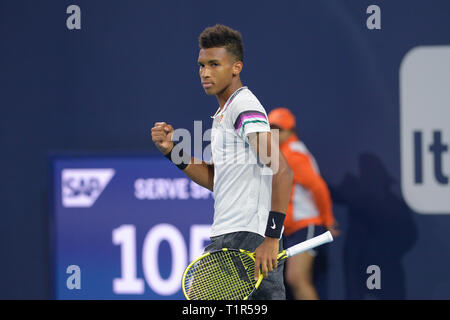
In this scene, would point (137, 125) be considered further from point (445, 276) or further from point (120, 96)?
point (445, 276)

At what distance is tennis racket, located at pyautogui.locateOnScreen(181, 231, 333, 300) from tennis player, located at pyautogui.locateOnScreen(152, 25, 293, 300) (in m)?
0.05

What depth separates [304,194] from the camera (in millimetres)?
5160

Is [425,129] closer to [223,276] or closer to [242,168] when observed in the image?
[242,168]

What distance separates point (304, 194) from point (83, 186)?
5.05 feet

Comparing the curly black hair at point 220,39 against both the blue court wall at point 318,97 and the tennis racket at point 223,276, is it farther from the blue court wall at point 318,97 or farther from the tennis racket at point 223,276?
the blue court wall at point 318,97

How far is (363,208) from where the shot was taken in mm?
5262

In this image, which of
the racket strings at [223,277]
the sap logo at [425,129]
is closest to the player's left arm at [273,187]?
the racket strings at [223,277]

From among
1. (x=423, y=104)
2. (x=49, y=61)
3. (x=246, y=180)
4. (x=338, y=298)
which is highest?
(x=49, y=61)

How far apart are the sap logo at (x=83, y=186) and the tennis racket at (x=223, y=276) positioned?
2203mm

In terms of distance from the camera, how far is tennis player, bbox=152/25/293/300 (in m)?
3.02

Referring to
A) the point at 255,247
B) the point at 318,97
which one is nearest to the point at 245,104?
the point at 255,247

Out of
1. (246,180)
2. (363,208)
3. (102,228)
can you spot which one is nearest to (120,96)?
(102,228)

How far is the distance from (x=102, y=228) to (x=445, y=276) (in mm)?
2406

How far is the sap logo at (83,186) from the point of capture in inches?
208
